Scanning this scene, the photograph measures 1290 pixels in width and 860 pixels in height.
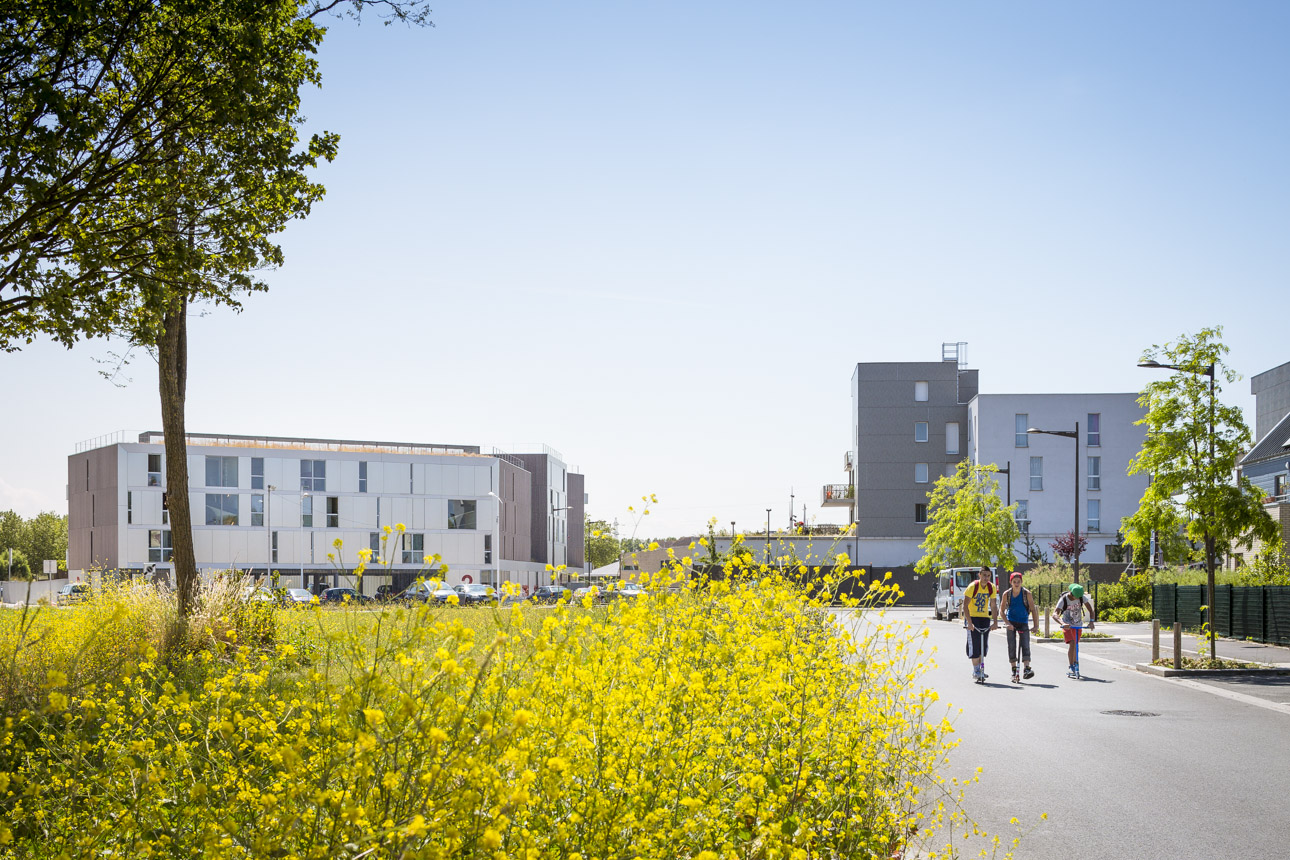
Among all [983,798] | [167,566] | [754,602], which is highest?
[754,602]

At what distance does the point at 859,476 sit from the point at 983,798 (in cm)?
6407

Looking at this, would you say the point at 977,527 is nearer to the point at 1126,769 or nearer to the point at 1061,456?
the point at 1061,456

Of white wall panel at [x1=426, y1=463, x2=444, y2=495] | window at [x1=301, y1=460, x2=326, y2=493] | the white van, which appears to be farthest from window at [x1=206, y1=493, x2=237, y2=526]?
the white van

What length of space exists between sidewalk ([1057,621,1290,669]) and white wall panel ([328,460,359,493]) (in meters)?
51.8

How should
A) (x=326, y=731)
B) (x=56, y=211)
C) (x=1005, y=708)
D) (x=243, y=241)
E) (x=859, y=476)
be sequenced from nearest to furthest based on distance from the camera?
1. (x=326, y=731)
2. (x=56, y=211)
3. (x=243, y=241)
4. (x=1005, y=708)
5. (x=859, y=476)

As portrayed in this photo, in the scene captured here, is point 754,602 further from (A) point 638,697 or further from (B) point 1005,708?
(B) point 1005,708

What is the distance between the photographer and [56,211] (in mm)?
9875

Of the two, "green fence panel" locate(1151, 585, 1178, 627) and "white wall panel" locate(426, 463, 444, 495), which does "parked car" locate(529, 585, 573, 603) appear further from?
"green fence panel" locate(1151, 585, 1178, 627)

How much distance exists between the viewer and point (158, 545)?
6481 cm

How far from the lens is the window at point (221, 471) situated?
64688 millimetres

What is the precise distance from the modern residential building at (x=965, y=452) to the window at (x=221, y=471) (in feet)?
131

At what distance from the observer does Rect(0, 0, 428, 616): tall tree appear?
322 inches

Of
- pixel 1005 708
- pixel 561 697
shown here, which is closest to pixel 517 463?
pixel 1005 708

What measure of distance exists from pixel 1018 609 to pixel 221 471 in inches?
2297
